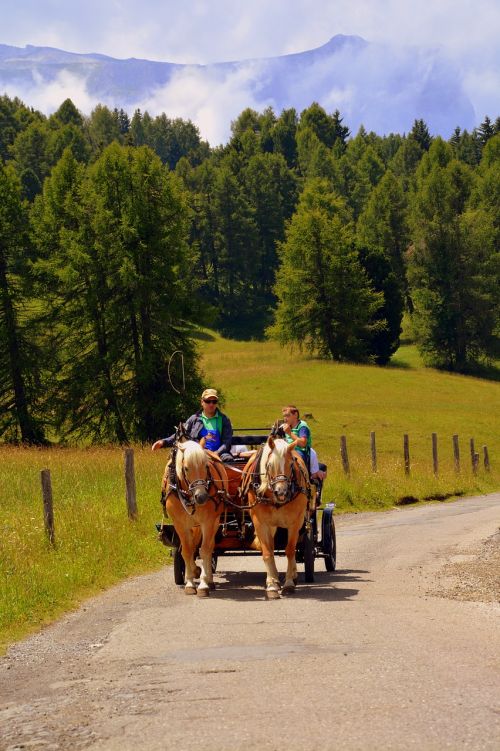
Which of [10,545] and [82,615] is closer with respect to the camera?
[82,615]

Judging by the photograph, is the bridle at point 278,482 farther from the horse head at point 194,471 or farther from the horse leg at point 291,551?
the horse head at point 194,471

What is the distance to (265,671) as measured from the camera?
797 cm

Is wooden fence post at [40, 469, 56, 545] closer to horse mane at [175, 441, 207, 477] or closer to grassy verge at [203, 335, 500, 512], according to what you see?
horse mane at [175, 441, 207, 477]

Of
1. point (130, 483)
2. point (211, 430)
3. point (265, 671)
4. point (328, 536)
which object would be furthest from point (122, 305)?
point (265, 671)

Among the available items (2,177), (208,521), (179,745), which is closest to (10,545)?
(208,521)

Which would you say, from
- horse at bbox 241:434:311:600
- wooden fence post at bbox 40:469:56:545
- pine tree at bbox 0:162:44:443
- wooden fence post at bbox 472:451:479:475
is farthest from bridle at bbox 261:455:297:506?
pine tree at bbox 0:162:44:443

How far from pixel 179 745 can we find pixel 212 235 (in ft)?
401

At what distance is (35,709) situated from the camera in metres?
7.29

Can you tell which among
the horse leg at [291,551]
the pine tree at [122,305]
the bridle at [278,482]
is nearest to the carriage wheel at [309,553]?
the horse leg at [291,551]

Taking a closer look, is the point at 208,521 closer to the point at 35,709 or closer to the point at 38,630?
the point at 38,630

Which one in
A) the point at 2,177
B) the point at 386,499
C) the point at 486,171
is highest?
the point at 486,171

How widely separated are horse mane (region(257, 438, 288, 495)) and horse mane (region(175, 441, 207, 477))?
71cm

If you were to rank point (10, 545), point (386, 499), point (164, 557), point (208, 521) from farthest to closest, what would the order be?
point (386, 499) → point (164, 557) → point (10, 545) → point (208, 521)

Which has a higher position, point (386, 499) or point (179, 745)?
point (179, 745)
